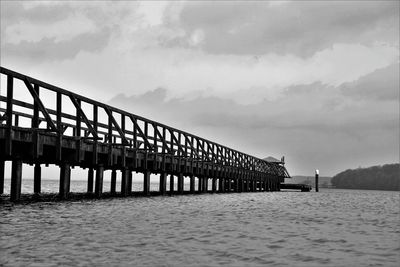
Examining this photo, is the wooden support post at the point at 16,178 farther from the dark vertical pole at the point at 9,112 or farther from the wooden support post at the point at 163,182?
the wooden support post at the point at 163,182

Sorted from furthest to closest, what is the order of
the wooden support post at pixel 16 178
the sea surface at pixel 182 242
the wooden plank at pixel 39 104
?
the wooden plank at pixel 39 104 → the wooden support post at pixel 16 178 → the sea surface at pixel 182 242

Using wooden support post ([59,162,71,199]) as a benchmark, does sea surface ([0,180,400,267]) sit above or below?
below

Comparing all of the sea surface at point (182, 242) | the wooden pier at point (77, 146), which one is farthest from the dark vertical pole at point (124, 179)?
the sea surface at point (182, 242)

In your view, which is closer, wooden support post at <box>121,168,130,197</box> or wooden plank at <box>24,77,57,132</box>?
wooden plank at <box>24,77,57,132</box>

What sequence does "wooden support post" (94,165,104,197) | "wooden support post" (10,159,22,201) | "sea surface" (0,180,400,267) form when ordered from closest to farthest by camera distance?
"sea surface" (0,180,400,267)
"wooden support post" (10,159,22,201)
"wooden support post" (94,165,104,197)

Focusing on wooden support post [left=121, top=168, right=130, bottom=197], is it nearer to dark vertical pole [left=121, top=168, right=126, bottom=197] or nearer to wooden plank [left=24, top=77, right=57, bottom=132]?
dark vertical pole [left=121, top=168, right=126, bottom=197]

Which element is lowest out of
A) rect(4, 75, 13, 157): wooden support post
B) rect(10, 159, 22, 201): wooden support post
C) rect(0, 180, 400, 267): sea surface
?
rect(0, 180, 400, 267): sea surface

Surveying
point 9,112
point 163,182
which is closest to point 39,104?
point 9,112

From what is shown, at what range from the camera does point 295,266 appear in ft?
32.2

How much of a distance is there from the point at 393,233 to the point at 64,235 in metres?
9.44

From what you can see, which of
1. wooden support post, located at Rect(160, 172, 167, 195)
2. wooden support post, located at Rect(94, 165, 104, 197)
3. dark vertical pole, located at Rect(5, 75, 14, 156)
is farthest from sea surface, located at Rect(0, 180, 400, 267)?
wooden support post, located at Rect(160, 172, 167, 195)

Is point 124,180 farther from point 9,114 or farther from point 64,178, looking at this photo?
point 9,114

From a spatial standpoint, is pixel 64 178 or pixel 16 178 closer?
pixel 16 178

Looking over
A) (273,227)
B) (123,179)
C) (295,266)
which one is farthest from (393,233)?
(123,179)
